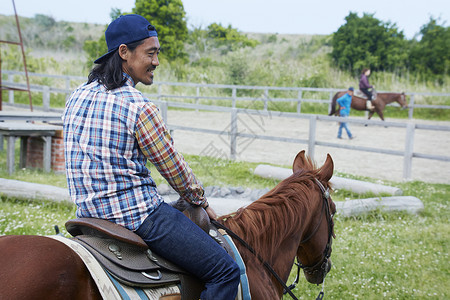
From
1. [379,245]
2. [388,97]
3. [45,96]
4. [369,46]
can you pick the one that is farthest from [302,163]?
[369,46]

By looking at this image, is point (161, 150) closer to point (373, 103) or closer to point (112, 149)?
point (112, 149)

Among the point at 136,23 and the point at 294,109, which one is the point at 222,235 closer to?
the point at 136,23

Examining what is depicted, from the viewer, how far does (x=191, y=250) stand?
6.14 ft

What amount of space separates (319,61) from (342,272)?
89.0 feet

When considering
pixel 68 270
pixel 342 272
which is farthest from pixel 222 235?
pixel 342 272

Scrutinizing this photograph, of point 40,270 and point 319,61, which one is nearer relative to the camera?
point 40,270

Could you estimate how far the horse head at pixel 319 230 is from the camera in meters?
2.66

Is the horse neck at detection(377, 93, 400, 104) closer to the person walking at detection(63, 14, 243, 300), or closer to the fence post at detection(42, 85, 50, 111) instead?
the fence post at detection(42, 85, 50, 111)

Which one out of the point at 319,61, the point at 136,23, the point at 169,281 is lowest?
the point at 169,281

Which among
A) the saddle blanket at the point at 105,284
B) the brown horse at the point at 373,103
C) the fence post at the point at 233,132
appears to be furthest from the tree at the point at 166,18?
the saddle blanket at the point at 105,284

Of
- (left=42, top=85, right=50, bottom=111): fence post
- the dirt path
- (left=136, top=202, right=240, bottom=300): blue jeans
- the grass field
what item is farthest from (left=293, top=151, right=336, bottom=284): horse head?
(left=42, top=85, right=50, bottom=111): fence post

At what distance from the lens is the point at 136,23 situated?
6.15 feet

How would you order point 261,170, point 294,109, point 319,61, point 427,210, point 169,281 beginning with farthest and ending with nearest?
point 319,61 → point 294,109 → point 261,170 → point 427,210 → point 169,281

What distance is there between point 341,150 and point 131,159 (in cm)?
1047
